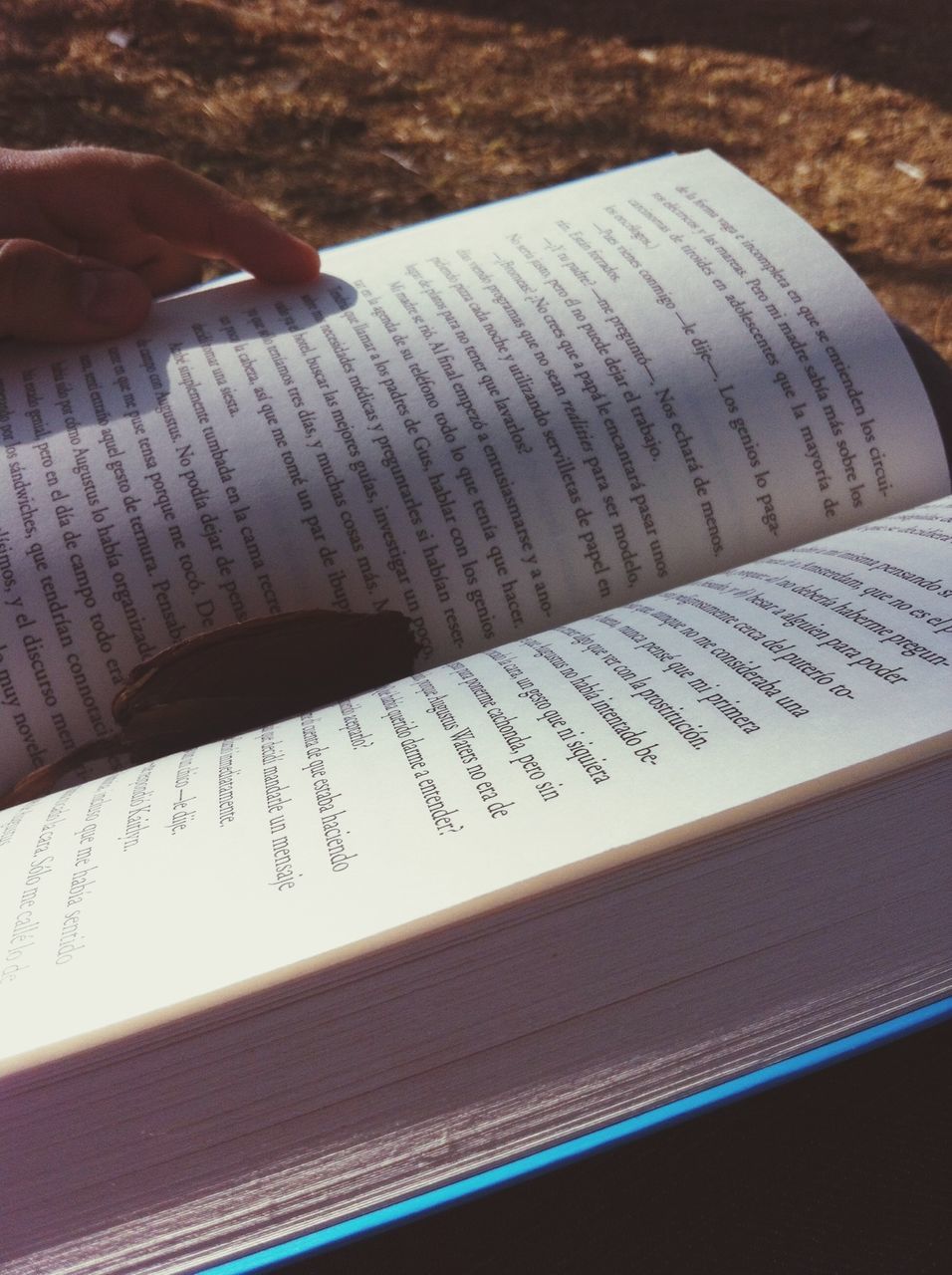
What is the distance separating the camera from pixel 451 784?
440 millimetres

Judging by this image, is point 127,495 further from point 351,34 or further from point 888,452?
point 351,34

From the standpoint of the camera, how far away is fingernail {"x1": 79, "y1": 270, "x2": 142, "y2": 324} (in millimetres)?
688

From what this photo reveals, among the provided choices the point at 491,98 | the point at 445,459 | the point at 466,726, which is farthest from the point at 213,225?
the point at 491,98

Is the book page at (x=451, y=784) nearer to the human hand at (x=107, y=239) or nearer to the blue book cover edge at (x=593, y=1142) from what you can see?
the blue book cover edge at (x=593, y=1142)

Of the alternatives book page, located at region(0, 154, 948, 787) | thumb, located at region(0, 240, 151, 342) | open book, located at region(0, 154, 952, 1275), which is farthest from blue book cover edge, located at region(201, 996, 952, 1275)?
thumb, located at region(0, 240, 151, 342)

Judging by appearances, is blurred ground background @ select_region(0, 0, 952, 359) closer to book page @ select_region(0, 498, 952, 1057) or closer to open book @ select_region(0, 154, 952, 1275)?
open book @ select_region(0, 154, 952, 1275)

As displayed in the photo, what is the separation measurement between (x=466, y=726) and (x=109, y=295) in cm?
41

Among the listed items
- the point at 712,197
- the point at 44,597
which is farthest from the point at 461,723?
the point at 712,197

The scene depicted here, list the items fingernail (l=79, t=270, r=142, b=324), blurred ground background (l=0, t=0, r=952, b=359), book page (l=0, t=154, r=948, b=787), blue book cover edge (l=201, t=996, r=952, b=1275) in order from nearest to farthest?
blue book cover edge (l=201, t=996, r=952, b=1275)
book page (l=0, t=154, r=948, b=787)
fingernail (l=79, t=270, r=142, b=324)
blurred ground background (l=0, t=0, r=952, b=359)

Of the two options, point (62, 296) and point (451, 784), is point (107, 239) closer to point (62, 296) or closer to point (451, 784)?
point (62, 296)

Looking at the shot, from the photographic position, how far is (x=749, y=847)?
1.30ft

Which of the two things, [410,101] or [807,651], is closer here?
[807,651]

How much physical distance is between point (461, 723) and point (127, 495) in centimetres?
25

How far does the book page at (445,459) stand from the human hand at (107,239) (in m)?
0.03
